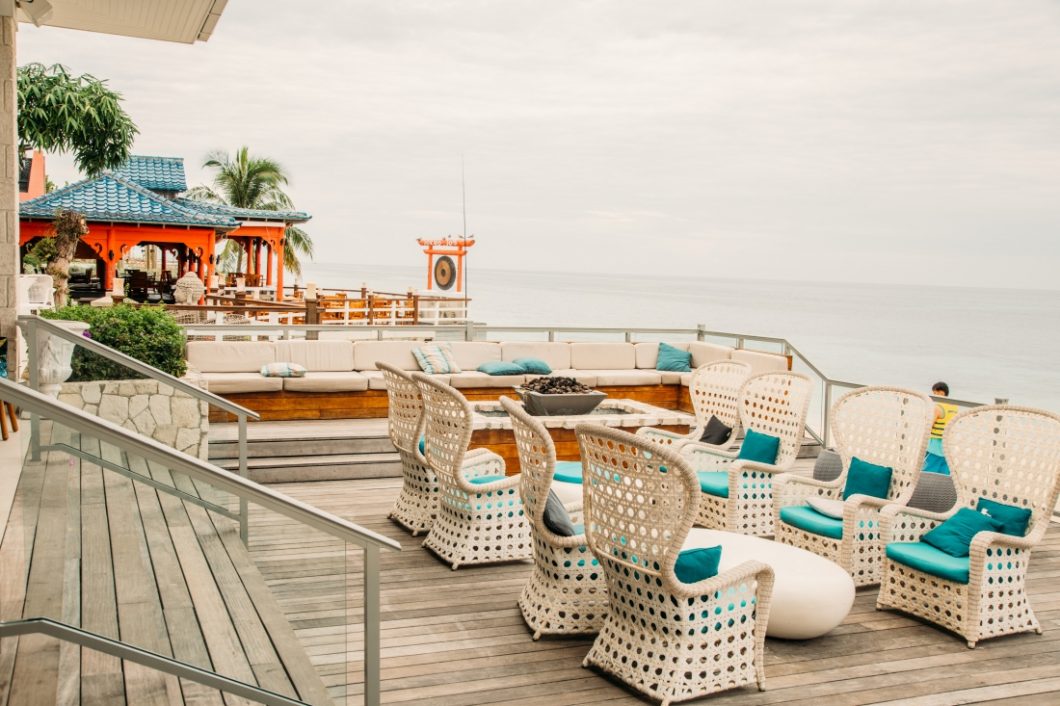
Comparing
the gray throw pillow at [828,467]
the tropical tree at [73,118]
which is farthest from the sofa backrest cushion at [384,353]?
the tropical tree at [73,118]

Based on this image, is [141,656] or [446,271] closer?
[141,656]

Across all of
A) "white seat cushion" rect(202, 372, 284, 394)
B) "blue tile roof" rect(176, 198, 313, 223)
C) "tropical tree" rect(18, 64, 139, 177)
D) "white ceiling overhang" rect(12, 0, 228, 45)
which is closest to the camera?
"white ceiling overhang" rect(12, 0, 228, 45)

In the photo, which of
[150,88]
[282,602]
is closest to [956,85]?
[150,88]

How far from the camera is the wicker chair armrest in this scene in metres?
3.60

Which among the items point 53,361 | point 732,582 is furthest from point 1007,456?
point 53,361

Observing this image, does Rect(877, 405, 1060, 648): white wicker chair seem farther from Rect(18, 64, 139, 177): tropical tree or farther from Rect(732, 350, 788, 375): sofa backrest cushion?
Rect(18, 64, 139, 177): tropical tree

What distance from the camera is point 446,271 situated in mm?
29328

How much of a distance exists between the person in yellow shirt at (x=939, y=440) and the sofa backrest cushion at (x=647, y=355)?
11.4 ft

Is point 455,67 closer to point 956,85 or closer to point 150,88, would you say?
point 150,88

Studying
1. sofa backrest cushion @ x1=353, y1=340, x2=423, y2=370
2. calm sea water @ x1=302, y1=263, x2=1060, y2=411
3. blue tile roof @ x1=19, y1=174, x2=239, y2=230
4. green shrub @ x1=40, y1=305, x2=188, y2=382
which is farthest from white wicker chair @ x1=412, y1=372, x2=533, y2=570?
calm sea water @ x1=302, y1=263, x2=1060, y2=411

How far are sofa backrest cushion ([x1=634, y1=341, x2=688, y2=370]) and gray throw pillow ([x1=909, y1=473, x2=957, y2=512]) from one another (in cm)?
576

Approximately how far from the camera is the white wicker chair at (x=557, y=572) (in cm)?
429

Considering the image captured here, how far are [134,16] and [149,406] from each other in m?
4.01

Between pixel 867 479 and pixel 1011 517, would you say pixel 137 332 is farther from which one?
pixel 1011 517
